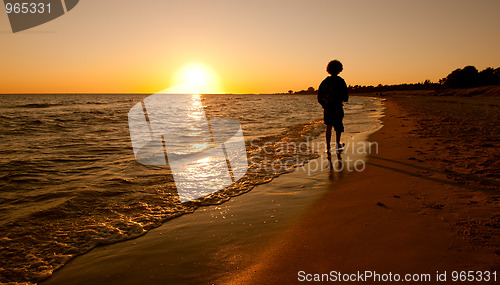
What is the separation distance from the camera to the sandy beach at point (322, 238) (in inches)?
71.9

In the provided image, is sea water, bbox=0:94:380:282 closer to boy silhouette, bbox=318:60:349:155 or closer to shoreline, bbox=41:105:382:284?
shoreline, bbox=41:105:382:284

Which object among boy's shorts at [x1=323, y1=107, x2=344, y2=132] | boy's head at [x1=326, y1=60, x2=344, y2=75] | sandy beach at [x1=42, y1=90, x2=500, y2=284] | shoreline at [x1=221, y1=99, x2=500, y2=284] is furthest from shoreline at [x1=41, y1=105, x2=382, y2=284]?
boy's head at [x1=326, y1=60, x2=344, y2=75]

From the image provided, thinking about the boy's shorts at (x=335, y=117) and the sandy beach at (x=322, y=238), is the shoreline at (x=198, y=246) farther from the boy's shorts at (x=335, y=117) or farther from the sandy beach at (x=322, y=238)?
the boy's shorts at (x=335, y=117)

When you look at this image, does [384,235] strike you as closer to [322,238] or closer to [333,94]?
[322,238]

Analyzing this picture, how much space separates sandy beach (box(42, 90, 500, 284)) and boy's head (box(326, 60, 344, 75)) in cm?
288

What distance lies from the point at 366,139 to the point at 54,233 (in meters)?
7.45

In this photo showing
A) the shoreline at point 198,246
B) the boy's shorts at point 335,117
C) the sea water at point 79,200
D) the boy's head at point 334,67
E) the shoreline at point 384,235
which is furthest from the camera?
the boy's shorts at point 335,117

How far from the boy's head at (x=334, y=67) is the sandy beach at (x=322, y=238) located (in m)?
2.88

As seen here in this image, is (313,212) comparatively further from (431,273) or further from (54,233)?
(54,233)

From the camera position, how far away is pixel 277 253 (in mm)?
2086

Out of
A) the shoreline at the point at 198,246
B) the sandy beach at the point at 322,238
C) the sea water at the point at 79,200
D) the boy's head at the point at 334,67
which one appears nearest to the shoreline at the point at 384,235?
the sandy beach at the point at 322,238

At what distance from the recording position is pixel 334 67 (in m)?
5.65

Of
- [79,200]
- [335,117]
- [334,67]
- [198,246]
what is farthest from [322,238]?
[334,67]

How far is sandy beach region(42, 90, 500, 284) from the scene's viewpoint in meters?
1.83
